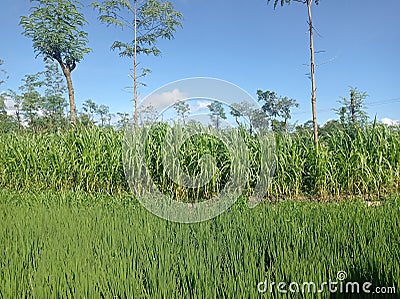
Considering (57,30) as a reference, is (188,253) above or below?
below

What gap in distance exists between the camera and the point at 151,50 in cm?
1049

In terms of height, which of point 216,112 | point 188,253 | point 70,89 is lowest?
point 188,253

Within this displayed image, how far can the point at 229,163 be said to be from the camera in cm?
578

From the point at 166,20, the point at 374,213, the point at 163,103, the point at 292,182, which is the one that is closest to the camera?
the point at 374,213

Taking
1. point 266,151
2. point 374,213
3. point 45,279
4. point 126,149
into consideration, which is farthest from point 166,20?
point 45,279

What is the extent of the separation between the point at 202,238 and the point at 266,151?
3414 mm

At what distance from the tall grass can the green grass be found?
2.20m

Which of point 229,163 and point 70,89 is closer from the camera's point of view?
point 229,163

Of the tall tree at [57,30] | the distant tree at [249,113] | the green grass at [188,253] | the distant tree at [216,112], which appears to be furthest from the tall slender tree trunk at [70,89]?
the distant tree at [216,112]

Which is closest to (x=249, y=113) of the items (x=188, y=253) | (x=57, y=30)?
(x=188, y=253)

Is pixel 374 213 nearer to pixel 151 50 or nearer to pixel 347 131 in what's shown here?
pixel 347 131

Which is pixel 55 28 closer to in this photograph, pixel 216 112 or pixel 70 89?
pixel 70 89

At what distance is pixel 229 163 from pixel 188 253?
12.3ft

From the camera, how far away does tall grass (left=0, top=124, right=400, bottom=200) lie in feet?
17.8
